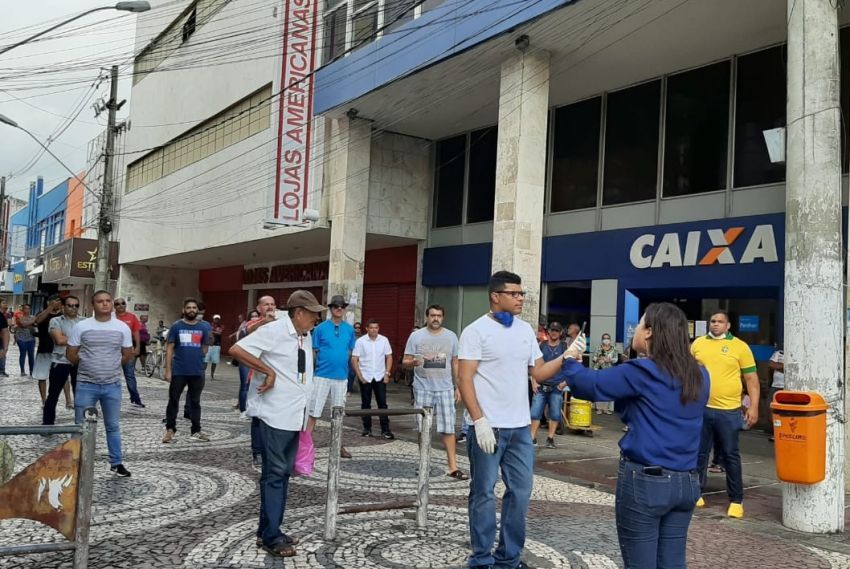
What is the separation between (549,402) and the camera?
33.7 ft

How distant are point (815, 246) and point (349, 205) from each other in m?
12.4

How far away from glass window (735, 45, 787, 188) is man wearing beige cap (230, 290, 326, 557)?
401 inches

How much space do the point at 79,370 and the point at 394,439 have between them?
4.63m

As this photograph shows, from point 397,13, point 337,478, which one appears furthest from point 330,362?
point 397,13

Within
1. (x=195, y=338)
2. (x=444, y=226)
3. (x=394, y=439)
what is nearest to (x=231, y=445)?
(x=195, y=338)

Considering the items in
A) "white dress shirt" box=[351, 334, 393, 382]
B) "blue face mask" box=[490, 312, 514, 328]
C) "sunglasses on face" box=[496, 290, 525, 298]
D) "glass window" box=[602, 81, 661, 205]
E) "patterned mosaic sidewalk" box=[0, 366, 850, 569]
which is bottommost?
"patterned mosaic sidewalk" box=[0, 366, 850, 569]

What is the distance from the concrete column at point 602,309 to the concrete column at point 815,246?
762 cm

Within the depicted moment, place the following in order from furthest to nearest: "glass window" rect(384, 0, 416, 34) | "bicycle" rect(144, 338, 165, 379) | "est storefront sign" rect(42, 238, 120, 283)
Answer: "est storefront sign" rect(42, 238, 120, 283), "bicycle" rect(144, 338, 165, 379), "glass window" rect(384, 0, 416, 34)

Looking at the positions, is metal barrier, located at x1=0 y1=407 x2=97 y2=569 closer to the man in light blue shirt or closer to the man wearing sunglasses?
the man in light blue shirt

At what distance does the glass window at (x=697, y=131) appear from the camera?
522 inches

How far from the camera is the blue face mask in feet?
15.3

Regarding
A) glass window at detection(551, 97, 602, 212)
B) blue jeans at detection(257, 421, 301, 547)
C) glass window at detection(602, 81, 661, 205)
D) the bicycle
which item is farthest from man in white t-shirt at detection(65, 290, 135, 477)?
the bicycle

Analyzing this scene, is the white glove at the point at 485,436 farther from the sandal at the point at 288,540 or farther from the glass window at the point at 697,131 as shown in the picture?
the glass window at the point at 697,131

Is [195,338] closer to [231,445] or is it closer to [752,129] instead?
[231,445]
